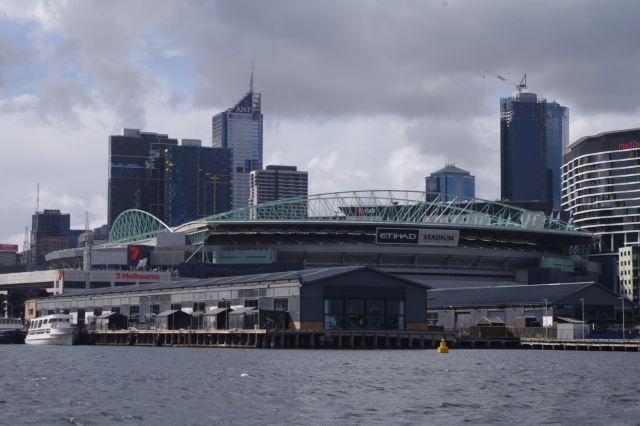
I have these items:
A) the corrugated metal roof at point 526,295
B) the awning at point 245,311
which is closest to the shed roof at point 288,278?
the awning at point 245,311

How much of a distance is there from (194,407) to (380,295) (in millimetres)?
91127

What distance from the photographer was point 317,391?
79.8m

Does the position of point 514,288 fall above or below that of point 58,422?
above

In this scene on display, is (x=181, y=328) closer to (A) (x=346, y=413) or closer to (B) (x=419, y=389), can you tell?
(B) (x=419, y=389)

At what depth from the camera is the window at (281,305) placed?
159 metres

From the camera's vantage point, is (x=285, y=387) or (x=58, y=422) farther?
(x=285, y=387)

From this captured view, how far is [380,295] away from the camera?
16025 cm

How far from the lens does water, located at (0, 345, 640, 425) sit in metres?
66.5

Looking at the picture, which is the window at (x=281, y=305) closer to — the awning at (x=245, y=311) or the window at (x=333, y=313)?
the awning at (x=245, y=311)

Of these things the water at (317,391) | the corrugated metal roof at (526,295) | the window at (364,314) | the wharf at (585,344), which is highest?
the corrugated metal roof at (526,295)

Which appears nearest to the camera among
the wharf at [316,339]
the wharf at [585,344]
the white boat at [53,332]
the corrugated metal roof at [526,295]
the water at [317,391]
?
the water at [317,391]

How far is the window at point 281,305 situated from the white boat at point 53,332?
1322 inches

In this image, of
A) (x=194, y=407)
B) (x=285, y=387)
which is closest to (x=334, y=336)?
(x=285, y=387)

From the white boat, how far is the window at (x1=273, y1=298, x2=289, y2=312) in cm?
3357
